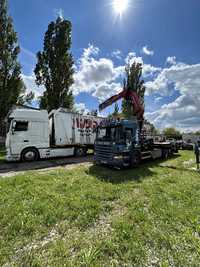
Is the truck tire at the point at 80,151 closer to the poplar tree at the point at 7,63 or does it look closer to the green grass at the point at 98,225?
the green grass at the point at 98,225

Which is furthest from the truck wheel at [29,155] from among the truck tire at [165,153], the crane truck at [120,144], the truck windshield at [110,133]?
the truck tire at [165,153]

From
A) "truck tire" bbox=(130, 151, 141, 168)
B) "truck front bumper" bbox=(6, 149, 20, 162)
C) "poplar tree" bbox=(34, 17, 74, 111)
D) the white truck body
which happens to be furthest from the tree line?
"truck tire" bbox=(130, 151, 141, 168)

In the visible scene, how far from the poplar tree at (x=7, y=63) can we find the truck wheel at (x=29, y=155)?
12783mm

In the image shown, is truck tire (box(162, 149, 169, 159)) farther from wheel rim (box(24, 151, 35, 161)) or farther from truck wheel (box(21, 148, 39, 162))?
wheel rim (box(24, 151, 35, 161))

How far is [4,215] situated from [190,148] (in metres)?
25.0

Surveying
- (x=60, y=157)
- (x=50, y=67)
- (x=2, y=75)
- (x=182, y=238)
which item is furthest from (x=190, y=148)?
(x=2, y=75)

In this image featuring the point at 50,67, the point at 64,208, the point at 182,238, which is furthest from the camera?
the point at 50,67

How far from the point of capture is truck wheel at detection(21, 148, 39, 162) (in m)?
10.8

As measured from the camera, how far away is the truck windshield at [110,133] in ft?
28.7

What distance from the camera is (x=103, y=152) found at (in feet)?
29.8

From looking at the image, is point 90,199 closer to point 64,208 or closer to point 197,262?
point 64,208

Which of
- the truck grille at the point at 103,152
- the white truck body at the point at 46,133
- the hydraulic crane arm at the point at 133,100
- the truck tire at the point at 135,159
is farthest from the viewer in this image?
the hydraulic crane arm at the point at 133,100

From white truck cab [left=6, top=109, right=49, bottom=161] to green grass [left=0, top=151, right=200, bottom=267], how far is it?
4.86 meters

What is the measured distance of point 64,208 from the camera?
416 centimetres
